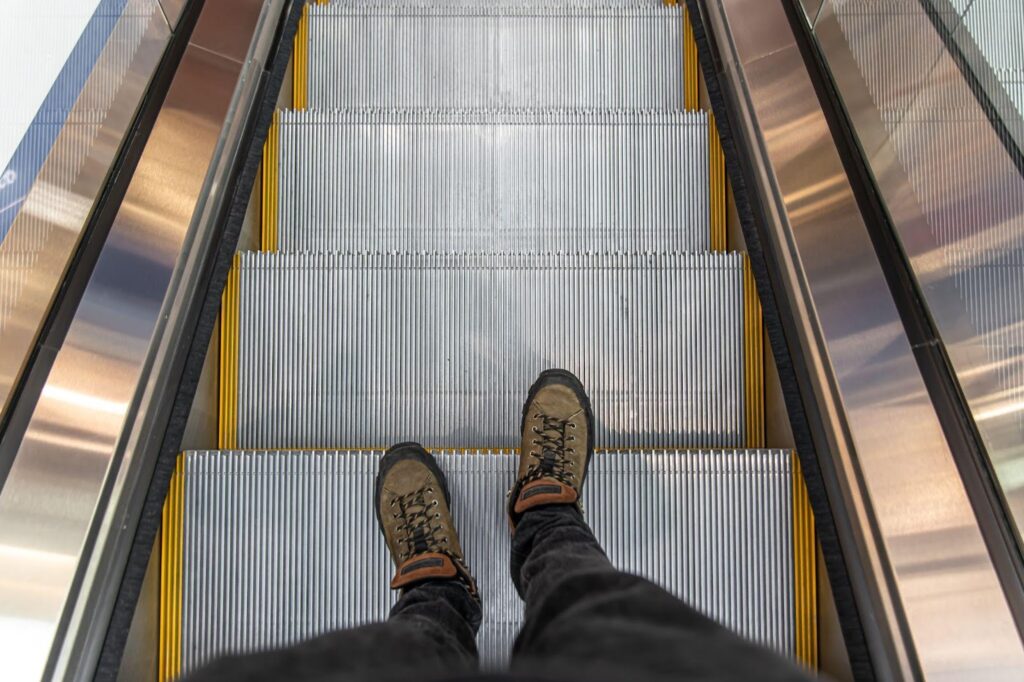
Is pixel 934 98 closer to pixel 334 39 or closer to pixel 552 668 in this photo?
pixel 552 668

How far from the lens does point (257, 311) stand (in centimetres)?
219

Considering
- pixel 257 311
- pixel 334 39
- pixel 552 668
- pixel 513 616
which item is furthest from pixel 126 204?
pixel 552 668

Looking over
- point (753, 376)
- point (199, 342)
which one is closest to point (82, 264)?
point (199, 342)

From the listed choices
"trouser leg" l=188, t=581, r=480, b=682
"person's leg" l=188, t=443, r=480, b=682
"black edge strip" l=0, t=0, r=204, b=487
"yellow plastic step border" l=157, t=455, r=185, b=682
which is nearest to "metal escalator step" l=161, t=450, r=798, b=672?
"yellow plastic step border" l=157, t=455, r=185, b=682

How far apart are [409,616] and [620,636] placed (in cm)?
67

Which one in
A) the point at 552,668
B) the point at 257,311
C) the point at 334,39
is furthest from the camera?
the point at 334,39

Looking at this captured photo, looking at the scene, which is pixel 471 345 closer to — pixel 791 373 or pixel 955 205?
pixel 791 373

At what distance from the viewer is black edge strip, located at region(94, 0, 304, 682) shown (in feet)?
5.48

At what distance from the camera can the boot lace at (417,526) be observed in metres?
1.84

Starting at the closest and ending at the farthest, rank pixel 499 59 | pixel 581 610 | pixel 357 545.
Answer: pixel 581 610 < pixel 357 545 < pixel 499 59

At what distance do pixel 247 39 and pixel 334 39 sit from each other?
0.41m

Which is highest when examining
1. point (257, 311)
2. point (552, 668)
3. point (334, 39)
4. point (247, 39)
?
point (334, 39)

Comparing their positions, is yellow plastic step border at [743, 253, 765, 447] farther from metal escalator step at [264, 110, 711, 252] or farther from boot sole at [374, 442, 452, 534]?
boot sole at [374, 442, 452, 534]

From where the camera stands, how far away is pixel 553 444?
195cm
